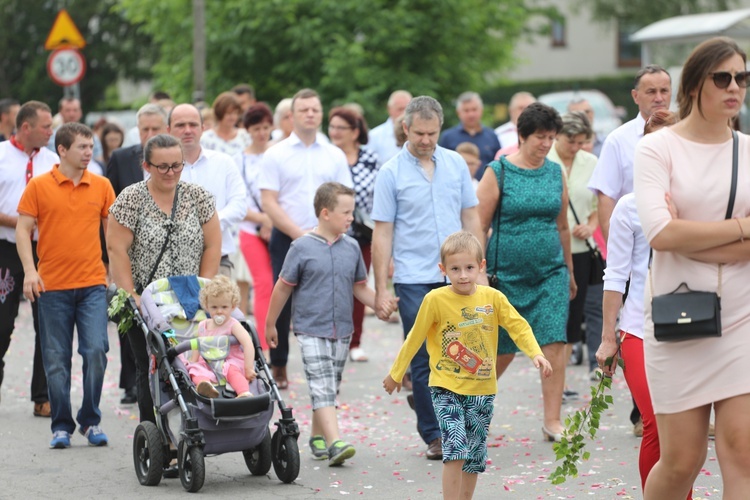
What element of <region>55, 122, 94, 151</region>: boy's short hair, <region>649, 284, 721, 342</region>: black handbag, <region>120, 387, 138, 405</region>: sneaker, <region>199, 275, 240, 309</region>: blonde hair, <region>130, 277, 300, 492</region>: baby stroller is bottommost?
<region>120, 387, 138, 405</region>: sneaker

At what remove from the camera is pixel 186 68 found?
84.2 feet

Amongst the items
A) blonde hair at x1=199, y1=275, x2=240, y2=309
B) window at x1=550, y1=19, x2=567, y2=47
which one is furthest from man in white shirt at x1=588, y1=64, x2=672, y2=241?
window at x1=550, y1=19, x2=567, y2=47

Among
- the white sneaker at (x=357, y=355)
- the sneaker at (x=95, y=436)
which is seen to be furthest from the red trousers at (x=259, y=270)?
the sneaker at (x=95, y=436)

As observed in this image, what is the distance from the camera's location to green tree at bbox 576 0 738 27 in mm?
46094

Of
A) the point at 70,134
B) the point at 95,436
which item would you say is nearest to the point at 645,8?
the point at 70,134

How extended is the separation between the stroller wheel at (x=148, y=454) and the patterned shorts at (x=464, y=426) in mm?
1726

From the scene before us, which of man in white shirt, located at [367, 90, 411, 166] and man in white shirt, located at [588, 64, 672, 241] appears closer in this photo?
man in white shirt, located at [588, 64, 672, 241]

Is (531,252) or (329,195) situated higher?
(329,195)

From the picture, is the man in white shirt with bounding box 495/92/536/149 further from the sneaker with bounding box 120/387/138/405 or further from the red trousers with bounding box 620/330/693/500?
the red trousers with bounding box 620/330/693/500

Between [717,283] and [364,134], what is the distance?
7.56 metres

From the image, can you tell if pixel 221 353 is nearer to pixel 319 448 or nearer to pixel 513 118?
pixel 319 448

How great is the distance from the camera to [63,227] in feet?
29.1

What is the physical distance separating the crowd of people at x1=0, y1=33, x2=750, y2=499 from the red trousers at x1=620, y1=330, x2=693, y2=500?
0.01 m

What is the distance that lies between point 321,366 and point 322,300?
1.31 ft
